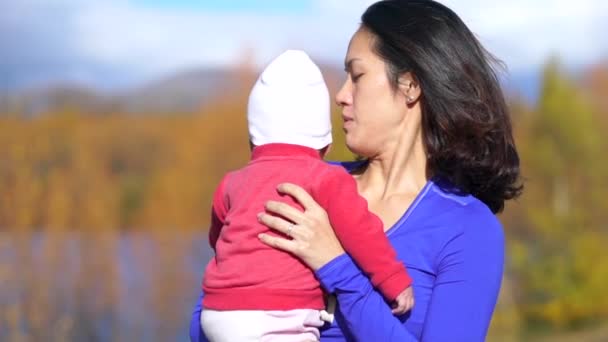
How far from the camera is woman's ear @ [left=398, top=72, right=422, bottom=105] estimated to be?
2307 mm

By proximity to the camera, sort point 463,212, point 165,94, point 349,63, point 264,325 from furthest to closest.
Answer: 1. point 165,94
2. point 349,63
3. point 463,212
4. point 264,325

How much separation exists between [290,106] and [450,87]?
338 mm

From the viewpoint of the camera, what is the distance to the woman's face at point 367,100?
7.57 ft

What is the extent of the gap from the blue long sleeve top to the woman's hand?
0.03 m

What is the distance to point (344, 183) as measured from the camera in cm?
217

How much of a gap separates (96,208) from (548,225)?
500cm

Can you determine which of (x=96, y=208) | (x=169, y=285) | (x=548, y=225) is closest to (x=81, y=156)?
(x=96, y=208)

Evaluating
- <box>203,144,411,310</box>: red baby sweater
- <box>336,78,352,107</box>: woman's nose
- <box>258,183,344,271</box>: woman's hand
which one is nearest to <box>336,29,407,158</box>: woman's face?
<box>336,78,352,107</box>: woman's nose

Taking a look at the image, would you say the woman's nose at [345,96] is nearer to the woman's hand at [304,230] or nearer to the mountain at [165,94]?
the woman's hand at [304,230]

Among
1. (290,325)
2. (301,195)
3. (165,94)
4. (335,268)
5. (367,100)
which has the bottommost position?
(165,94)

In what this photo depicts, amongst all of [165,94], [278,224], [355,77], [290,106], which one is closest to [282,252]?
[278,224]

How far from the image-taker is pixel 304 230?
213 centimetres

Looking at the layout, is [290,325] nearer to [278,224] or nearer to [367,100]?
[278,224]

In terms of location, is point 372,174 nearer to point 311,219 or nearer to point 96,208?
point 311,219
